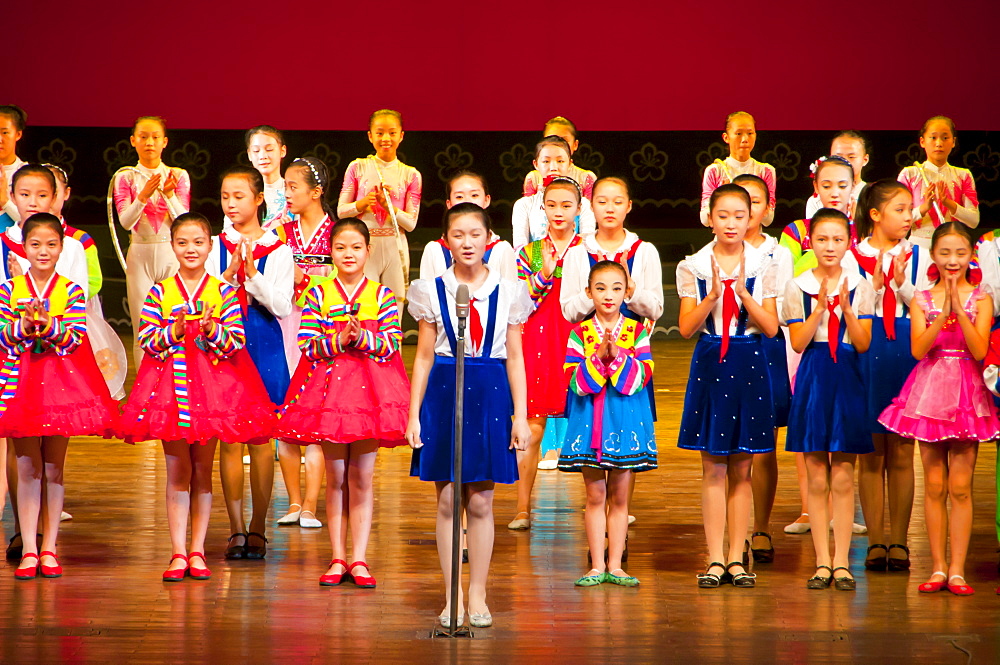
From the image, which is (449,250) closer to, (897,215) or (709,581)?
(709,581)

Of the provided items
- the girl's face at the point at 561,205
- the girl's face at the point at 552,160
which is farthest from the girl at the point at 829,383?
the girl's face at the point at 552,160

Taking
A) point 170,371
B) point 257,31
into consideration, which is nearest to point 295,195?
point 170,371

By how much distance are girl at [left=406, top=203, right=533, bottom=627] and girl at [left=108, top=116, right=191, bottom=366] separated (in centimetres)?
238

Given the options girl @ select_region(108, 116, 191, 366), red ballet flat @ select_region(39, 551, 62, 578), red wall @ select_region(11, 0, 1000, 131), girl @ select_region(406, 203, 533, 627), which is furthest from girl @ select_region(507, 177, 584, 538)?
red wall @ select_region(11, 0, 1000, 131)

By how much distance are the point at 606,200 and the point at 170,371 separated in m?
1.51

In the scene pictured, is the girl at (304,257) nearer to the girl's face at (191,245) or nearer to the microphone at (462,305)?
the girl's face at (191,245)

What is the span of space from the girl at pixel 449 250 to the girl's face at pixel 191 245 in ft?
2.31

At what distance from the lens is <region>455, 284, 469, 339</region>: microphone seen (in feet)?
11.7

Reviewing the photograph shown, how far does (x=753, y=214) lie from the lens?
4.66 metres

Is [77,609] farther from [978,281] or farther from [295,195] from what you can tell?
[978,281]

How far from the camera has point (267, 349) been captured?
4.69m

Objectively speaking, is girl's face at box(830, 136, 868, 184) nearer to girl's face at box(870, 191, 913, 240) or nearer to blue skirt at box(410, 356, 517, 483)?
girl's face at box(870, 191, 913, 240)

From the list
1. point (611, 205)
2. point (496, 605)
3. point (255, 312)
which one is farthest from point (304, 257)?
point (496, 605)

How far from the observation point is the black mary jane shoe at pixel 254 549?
4637 mm
